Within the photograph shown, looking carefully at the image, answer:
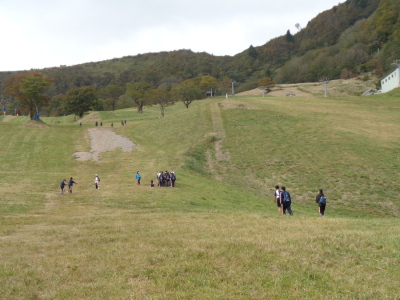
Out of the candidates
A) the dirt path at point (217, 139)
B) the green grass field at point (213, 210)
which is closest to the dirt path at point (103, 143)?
the green grass field at point (213, 210)

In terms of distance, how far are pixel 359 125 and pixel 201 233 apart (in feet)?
166

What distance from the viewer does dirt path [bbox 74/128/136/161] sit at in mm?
53797

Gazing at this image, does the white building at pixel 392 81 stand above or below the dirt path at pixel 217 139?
above

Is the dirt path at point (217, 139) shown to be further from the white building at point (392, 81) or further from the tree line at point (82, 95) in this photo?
the white building at point (392, 81)

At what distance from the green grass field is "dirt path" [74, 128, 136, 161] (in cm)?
157

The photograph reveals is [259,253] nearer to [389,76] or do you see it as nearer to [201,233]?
[201,233]

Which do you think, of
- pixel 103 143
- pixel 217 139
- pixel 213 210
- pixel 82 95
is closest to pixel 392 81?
pixel 217 139

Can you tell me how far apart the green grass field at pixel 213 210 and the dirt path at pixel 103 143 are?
1.57 m

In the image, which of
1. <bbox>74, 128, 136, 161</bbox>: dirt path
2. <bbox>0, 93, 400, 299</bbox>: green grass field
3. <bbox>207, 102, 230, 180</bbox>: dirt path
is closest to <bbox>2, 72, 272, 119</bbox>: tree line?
<bbox>0, 93, 400, 299</bbox>: green grass field

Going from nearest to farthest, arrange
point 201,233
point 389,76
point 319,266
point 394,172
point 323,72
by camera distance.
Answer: point 319,266 < point 201,233 < point 394,172 < point 389,76 < point 323,72

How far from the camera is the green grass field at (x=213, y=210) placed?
9773 mm

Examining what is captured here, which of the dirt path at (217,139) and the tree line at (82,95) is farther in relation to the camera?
the tree line at (82,95)

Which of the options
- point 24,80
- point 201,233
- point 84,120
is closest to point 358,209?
point 201,233

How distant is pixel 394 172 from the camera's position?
37.2 m
